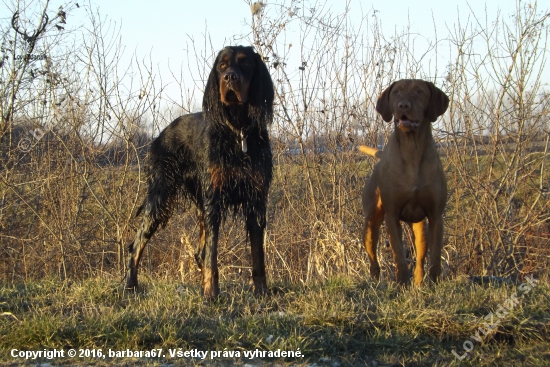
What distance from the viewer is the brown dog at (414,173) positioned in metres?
4.88

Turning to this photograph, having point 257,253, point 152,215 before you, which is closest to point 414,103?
point 257,253

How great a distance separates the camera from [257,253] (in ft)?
15.5

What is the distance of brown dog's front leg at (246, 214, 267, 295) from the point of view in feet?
15.3

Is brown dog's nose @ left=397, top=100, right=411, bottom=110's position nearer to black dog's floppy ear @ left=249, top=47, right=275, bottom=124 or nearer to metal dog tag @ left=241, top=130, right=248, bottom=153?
black dog's floppy ear @ left=249, top=47, right=275, bottom=124

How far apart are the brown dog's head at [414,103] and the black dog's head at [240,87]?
109cm

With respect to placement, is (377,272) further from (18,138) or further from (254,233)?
(18,138)

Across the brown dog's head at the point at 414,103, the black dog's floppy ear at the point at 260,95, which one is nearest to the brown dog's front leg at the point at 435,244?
the brown dog's head at the point at 414,103

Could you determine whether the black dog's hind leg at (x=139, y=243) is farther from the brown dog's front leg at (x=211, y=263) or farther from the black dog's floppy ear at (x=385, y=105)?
the black dog's floppy ear at (x=385, y=105)

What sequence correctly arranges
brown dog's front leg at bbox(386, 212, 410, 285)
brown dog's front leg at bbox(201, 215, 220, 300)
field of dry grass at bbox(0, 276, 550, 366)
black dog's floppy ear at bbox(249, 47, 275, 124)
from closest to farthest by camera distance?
1. field of dry grass at bbox(0, 276, 550, 366)
2. brown dog's front leg at bbox(201, 215, 220, 300)
3. black dog's floppy ear at bbox(249, 47, 275, 124)
4. brown dog's front leg at bbox(386, 212, 410, 285)

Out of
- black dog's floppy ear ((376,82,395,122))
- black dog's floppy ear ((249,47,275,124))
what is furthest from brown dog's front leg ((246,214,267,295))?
black dog's floppy ear ((376,82,395,122))

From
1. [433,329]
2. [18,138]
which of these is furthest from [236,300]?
[18,138]

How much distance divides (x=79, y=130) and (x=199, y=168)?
3.45 m

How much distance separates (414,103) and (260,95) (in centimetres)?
131

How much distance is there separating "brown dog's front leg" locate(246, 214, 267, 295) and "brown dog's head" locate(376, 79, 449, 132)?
143 centimetres
